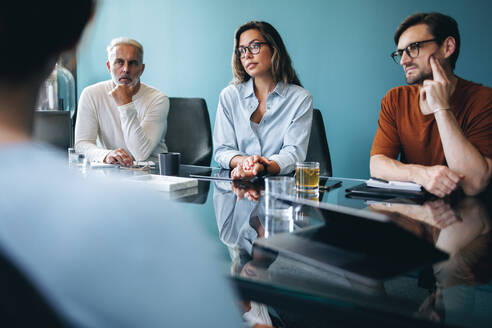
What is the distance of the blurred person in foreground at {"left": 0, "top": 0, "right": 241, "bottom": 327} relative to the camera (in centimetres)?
36

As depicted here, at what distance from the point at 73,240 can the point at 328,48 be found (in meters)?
3.04

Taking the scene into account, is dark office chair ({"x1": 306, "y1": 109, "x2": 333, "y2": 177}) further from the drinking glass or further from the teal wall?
the drinking glass

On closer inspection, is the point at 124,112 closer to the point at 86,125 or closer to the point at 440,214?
the point at 86,125

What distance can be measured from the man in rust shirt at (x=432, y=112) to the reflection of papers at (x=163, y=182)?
0.87 meters

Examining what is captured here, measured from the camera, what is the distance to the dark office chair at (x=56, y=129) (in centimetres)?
201

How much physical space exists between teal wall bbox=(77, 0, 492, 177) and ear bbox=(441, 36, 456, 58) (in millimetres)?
864

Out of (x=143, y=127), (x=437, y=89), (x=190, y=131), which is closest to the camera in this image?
(x=437, y=89)

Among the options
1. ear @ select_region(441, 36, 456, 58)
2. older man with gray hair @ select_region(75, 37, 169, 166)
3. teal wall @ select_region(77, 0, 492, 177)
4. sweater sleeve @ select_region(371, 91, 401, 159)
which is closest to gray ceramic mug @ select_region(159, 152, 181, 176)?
older man with gray hair @ select_region(75, 37, 169, 166)

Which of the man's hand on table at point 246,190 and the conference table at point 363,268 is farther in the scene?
the man's hand on table at point 246,190

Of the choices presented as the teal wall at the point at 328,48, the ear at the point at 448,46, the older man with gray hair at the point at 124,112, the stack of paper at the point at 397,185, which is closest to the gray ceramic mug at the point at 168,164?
the older man with gray hair at the point at 124,112

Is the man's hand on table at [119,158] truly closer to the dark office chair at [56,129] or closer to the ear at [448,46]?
the dark office chair at [56,129]

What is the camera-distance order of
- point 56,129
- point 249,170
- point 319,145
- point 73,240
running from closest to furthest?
point 73,240
point 249,170
point 56,129
point 319,145

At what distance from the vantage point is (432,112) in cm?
193

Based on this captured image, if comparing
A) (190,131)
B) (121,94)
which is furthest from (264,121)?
Answer: (121,94)
